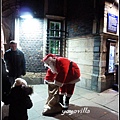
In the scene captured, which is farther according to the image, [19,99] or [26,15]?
[26,15]

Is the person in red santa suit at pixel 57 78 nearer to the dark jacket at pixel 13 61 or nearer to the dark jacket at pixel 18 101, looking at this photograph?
the dark jacket at pixel 18 101

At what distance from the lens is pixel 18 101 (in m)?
2.19

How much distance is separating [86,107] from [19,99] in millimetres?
2113

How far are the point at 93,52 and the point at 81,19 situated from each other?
156 centimetres

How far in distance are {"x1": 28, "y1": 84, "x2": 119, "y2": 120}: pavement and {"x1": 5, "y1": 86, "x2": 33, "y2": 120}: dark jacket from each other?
2.70 feet

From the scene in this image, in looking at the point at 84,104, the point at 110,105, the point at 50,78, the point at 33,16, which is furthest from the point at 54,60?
the point at 33,16

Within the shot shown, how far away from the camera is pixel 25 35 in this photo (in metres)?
6.17

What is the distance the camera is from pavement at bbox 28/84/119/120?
3.15 m

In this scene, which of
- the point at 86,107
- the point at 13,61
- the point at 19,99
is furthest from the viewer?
the point at 13,61

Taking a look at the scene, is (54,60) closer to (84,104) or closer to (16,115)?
(16,115)

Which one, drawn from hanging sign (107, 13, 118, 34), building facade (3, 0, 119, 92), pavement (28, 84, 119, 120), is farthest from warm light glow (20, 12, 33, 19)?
pavement (28, 84, 119, 120)

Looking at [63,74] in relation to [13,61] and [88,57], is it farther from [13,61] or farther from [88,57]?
[88,57]

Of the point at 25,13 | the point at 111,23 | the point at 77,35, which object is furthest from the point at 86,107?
the point at 25,13

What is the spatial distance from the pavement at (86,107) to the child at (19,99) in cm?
83
